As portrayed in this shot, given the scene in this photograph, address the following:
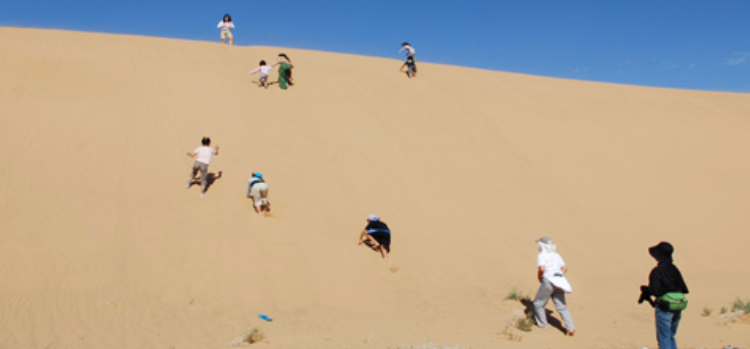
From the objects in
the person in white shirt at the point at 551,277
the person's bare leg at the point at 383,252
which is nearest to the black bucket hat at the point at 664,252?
the person in white shirt at the point at 551,277

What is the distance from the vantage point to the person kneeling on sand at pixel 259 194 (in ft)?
28.2

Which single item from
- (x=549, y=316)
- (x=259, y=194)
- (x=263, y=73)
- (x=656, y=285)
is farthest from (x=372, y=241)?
(x=263, y=73)

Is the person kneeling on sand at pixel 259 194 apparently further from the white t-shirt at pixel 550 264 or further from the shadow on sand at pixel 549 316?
the white t-shirt at pixel 550 264

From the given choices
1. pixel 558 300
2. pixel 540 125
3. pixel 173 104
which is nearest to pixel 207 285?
pixel 558 300

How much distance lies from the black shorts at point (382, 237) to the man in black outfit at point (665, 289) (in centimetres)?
403

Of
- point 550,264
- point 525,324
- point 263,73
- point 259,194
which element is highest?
point 263,73

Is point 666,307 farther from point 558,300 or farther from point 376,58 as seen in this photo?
point 376,58

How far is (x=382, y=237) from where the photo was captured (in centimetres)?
822

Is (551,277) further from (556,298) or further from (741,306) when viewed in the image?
(741,306)

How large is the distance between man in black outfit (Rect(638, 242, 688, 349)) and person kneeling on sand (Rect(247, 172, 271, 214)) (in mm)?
5612

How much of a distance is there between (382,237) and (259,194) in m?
2.04

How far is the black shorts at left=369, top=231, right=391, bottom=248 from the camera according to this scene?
27.0 feet

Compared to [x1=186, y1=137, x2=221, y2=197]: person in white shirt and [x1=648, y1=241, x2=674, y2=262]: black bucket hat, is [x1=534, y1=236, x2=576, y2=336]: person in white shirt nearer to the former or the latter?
[x1=648, y1=241, x2=674, y2=262]: black bucket hat

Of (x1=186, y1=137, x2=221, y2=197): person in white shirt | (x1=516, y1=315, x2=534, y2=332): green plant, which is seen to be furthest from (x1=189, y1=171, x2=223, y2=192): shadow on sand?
(x1=516, y1=315, x2=534, y2=332): green plant
